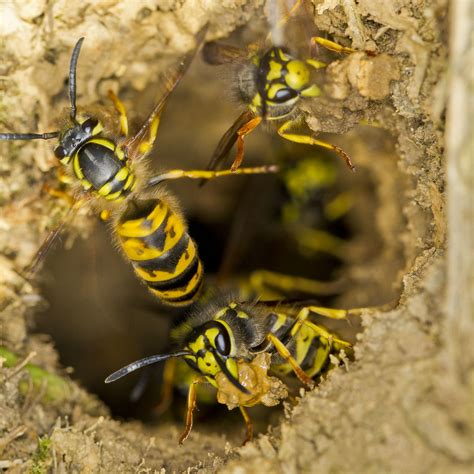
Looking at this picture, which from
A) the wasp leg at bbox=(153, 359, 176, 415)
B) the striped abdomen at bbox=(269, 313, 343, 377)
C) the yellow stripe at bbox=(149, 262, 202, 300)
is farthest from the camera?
the wasp leg at bbox=(153, 359, 176, 415)

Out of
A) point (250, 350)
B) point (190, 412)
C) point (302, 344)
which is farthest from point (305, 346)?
point (190, 412)

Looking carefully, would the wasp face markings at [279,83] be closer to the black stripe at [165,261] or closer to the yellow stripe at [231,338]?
the black stripe at [165,261]

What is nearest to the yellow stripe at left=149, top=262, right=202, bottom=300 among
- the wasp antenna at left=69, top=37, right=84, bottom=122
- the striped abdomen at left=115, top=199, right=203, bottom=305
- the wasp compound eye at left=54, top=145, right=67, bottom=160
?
the striped abdomen at left=115, top=199, right=203, bottom=305

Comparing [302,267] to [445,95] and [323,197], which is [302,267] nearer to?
[323,197]

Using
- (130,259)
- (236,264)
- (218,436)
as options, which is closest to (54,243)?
(130,259)

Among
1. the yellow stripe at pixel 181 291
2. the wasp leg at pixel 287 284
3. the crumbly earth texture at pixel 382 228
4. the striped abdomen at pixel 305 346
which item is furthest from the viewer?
the wasp leg at pixel 287 284

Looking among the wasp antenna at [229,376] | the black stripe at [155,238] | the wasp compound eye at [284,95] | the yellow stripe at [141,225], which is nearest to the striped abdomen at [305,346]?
the wasp antenna at [229,376]

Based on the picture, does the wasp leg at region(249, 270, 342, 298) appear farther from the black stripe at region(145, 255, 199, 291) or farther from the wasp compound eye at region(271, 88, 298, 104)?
the wasp compound eye at region(271, 88, 298, 104)
